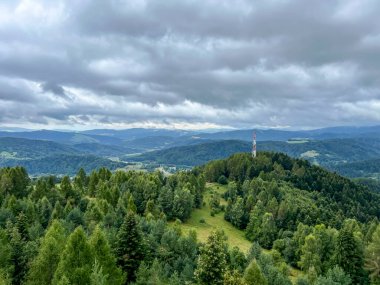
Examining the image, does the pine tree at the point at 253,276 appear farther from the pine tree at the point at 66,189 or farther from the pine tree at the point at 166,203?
the pine tree at the point at 66,189

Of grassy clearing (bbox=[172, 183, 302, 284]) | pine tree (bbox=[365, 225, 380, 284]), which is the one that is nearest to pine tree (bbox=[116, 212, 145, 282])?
grassy clearing (bbox=[172, 183, 302, 284])

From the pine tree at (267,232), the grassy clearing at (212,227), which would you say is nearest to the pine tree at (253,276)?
the grassy clearing at (212,227)

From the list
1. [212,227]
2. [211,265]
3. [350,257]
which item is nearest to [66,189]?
[212,227]

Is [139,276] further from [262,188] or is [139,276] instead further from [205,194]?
[262,188]

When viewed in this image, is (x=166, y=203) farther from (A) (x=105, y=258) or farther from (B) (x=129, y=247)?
(A) (x=105, y=258)

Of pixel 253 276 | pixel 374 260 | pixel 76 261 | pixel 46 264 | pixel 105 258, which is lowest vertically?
pixel 374 260

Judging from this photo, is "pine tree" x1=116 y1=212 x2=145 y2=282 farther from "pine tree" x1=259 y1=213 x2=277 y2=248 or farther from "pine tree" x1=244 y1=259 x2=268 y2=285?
"pine tree" x1=259 y1=213 x2=277 y2=248
